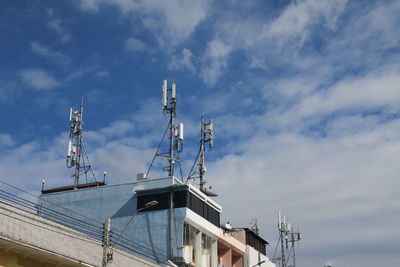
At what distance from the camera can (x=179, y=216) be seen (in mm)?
46844

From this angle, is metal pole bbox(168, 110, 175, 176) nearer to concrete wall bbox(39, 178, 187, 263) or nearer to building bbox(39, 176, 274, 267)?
building bbox(39, 176, 274, 267)

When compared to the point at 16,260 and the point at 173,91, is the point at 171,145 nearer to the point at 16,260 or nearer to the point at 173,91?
the point at 173,91

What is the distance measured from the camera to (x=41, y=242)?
30562mm

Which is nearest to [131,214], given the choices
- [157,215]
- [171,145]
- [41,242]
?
[157,215]

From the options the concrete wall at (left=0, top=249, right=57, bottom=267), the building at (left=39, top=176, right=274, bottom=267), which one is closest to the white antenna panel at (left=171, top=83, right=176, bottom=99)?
the building at (left=39, top=176, right=274, bottom=267)

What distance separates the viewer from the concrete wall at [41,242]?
2867 cm

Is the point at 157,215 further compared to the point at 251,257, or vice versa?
the point at 251,257

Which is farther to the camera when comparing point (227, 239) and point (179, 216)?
point (227, 239)

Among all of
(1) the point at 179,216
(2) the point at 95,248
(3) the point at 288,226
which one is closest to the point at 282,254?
(3) the point at 288,226

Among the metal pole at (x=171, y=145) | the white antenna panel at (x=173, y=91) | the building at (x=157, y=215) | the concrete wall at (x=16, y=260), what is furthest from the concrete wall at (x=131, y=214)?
the concrete wall at (x=16, y=260)

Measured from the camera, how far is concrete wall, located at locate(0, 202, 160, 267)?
28670 mm

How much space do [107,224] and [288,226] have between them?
54.0 m

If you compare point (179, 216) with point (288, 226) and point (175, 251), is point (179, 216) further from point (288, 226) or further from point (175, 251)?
point (288, 226)

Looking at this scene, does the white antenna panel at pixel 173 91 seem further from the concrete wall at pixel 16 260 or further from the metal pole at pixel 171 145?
the concrete wall at pixel 16 260
